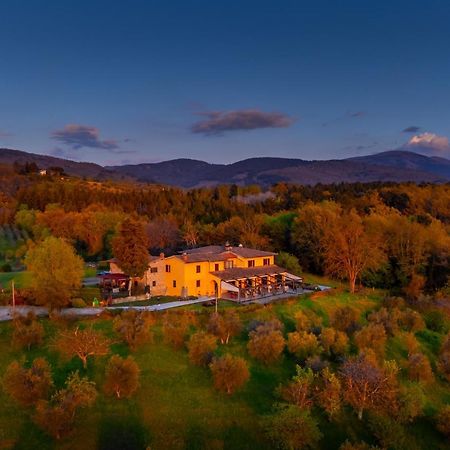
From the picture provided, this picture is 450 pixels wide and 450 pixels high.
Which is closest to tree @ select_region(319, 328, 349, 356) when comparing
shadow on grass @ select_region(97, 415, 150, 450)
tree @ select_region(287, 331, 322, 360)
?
tree @ select_region(287, 331, 322, 360)

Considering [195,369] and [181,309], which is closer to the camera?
[195,369]

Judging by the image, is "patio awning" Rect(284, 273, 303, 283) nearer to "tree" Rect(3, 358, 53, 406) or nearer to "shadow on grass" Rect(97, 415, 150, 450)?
"shadow on grass" Rect(97, 415, 150, 450)

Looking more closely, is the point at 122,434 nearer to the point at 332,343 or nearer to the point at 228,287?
the point at 332,343

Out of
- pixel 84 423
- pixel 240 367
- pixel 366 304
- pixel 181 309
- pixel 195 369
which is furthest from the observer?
pixel 366 304

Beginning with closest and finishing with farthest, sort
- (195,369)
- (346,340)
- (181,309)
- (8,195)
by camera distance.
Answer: (195,369)
(346,340)
(181,309)
(8,195)

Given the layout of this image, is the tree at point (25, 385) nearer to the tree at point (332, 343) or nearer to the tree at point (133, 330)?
the tree at point (133, 330)

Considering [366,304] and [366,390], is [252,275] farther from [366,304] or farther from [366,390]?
[366,390]

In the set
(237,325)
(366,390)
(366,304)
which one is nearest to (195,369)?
(237,325)
